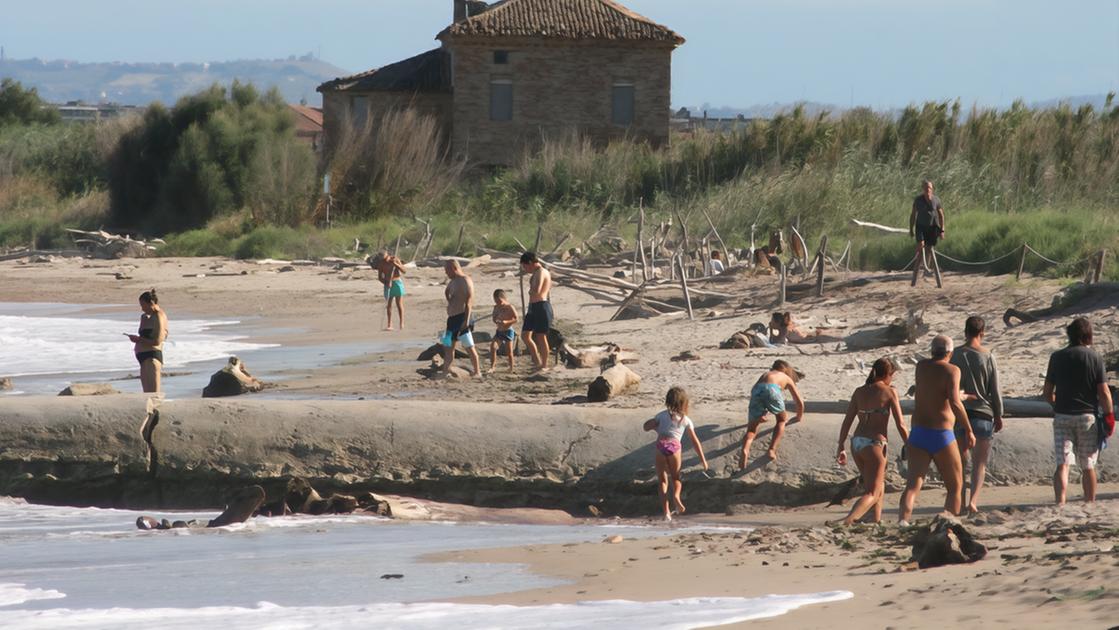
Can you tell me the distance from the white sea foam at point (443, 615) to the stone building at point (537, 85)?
32.6 m

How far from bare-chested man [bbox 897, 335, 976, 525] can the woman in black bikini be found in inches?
266

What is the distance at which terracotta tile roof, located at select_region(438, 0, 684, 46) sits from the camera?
3938 cm

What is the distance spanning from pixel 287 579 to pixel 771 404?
143 inches

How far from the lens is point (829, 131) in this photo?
32000 mm

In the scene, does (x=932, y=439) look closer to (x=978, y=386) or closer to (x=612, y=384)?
(x=978, y=386)

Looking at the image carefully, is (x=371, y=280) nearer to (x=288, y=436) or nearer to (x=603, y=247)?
(x=603, y=247)

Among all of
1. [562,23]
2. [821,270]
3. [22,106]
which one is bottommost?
[821,270]

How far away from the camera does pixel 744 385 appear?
1331cm

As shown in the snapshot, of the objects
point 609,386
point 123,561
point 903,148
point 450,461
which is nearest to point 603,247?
point 903,148

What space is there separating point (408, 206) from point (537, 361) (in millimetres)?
20915

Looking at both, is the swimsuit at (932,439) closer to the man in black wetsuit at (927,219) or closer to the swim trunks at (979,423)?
the swim trunks at (979,423)

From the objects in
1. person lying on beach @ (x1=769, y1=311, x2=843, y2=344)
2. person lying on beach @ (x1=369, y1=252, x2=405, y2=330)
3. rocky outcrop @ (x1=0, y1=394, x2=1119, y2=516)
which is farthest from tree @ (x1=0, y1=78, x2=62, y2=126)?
rocky outcrop @ (x1=0, y1=394, x2=1119, y2=516)

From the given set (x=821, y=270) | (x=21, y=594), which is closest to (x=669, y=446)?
(x=21, y=594)

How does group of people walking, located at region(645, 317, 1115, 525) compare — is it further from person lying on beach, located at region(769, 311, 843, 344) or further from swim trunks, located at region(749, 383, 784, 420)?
person lying on beach, located at region(769, 311, 843, 344)
